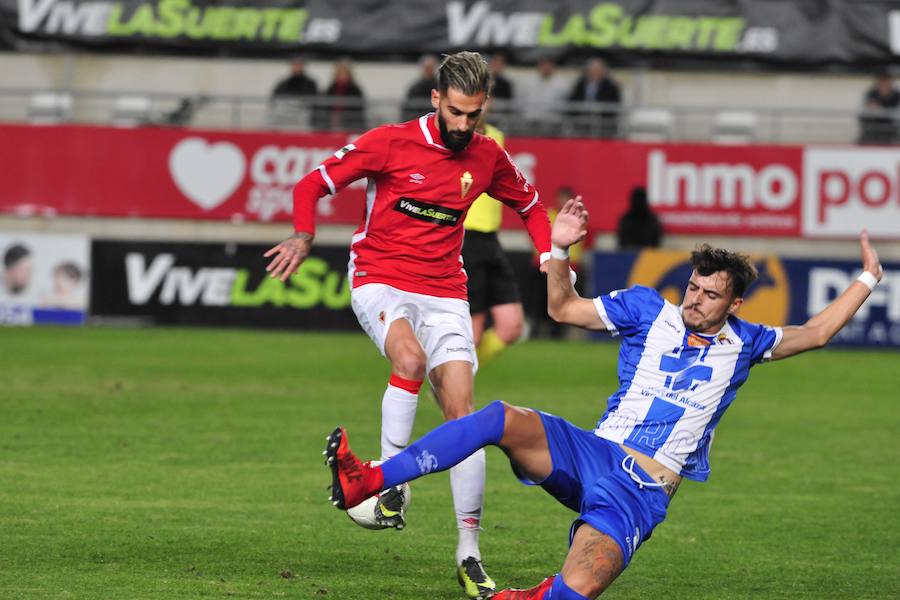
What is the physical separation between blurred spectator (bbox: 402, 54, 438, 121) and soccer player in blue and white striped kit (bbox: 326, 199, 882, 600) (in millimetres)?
14985

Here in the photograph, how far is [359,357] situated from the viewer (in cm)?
1842

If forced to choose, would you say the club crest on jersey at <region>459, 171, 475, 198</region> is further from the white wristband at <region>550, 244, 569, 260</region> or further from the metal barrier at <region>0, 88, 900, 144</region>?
the metal barrier at <region>0, 88, 900, 144</region>

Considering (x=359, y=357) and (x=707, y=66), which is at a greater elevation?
(x=707, y=66)

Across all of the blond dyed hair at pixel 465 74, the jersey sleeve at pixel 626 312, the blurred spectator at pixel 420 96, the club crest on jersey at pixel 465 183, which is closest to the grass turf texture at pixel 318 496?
the jersey sleeve at pixel 626 312

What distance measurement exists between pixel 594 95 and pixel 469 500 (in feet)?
51.4

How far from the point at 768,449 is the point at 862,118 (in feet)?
38.9

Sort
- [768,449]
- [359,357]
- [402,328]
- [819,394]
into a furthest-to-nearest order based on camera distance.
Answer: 1. [359,357]
2. [819,394]
3. [768,449]
4. [402,328]

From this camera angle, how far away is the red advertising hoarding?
71.7 ft

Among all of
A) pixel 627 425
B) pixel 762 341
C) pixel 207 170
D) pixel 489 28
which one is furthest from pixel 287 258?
pixel 489 28

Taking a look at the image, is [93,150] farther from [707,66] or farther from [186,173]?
[707,66]

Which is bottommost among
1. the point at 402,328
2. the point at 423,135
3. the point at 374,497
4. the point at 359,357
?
the point at 359,357

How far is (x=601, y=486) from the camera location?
6.33 meters

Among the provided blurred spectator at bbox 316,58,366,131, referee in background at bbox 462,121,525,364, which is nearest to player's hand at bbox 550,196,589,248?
referee in background at bbox 462,121,525,364

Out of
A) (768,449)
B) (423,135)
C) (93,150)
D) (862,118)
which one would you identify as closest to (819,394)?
(768,449)
